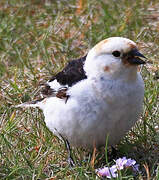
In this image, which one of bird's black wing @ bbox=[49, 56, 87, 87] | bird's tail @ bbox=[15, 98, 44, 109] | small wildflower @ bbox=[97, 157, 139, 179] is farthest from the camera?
bird's tail @ bbox=[15, 98, 44, 109]

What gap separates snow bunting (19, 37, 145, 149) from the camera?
3.38 metres

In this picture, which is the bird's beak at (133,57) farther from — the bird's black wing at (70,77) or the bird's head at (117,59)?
the bird's black wing at (70,77)

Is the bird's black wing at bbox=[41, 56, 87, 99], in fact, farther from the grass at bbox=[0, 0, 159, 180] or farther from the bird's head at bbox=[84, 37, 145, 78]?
the grass at bbox=[0, 0, 159, 180]

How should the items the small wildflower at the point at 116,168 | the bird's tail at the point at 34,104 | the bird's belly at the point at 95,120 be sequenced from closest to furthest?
the small wildflower at the point at 116,168 < the bird's belly at the point at 95,120 < the bird's tail at the point at 34,104

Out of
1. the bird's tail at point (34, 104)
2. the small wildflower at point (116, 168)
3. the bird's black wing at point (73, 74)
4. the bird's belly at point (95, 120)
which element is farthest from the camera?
the bird's tail at point (34, 104)

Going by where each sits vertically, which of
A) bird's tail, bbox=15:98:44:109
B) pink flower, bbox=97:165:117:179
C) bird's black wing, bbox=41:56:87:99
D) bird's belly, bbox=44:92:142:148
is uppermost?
bird's black wing, bbox=41:56:87:99

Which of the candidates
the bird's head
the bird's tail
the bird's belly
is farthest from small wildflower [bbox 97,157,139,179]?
the bird's tail

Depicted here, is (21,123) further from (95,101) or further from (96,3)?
(96,3)

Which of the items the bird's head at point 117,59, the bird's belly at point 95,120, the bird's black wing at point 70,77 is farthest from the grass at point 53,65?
the bird's head at point 117,59

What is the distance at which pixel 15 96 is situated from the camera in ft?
15.7

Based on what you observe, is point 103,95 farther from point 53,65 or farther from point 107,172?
point 53,65

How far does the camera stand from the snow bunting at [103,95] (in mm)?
3385

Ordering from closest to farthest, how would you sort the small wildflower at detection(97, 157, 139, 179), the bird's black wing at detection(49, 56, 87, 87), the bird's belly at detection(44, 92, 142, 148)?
the small wildflower at detection(97, 157, 139, 179) → the bird's belly at detection(44, 92, 142, 148) → the bird's black wing at detection(49, 56, 87, 87)

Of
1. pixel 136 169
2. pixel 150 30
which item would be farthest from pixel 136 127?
pixel 150 30
